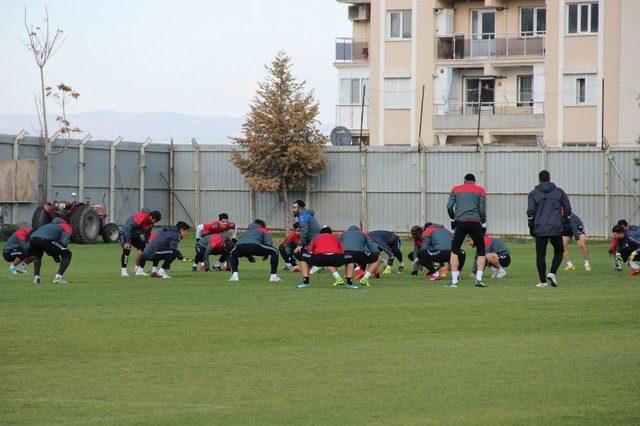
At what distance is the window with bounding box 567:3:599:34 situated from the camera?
61.8 meters

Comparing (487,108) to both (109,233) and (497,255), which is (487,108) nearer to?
(109,233)

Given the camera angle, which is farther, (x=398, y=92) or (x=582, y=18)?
(x=398, y=92)

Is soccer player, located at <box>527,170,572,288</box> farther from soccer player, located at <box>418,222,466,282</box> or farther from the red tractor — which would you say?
the red tractor

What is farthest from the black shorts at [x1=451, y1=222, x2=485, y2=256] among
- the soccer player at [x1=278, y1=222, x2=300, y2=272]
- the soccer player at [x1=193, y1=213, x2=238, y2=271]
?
the soccer player at [x1=193, y1=213, x2=238, y2=271]

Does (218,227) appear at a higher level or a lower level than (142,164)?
lower

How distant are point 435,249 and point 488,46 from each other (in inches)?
1553

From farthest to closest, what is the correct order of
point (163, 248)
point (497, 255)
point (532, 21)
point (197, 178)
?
1. point (532, 21)
2. point (197, 178)
3. point (163, 248)
4. point (497, 255)

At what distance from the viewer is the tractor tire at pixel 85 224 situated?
4647cm

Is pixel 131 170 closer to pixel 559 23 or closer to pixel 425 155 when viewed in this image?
pixel 425 155

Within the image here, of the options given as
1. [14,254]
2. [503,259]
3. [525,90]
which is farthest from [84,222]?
[525,90]

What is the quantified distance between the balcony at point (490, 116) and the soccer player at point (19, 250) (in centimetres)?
3757

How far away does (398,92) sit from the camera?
222ft

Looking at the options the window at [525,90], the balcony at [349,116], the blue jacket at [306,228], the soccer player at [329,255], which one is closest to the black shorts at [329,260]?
the soccer player at [329,255]

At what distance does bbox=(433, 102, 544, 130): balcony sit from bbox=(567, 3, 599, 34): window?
13.2ft
